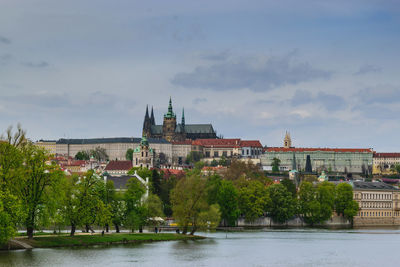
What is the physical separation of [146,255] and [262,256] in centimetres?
1001

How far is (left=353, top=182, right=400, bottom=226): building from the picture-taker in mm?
157500

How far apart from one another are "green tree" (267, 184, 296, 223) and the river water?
3558cm

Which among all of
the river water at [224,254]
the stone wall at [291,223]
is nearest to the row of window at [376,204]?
the stone wall at [291,223]

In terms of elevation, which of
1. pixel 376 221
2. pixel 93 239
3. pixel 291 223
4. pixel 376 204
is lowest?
pixel 93 239

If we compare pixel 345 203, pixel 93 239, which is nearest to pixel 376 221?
pixel 345 203

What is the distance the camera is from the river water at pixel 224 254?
62.9 metres

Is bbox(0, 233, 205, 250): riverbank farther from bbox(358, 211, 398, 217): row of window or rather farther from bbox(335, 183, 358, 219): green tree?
bbox(358, 211, 398, 217): row of window

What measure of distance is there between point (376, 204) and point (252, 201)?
1746 inches

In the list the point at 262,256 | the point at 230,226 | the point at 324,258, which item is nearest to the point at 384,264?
the point at 324,258

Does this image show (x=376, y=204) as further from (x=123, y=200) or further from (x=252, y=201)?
(x=123, y=200)

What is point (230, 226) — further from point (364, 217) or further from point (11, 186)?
point (11, 186)

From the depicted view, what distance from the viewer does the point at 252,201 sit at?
126562mm

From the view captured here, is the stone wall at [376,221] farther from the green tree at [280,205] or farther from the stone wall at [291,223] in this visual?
the green tree at [280,205]

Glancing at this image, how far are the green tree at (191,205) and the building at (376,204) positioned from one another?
68.0m
